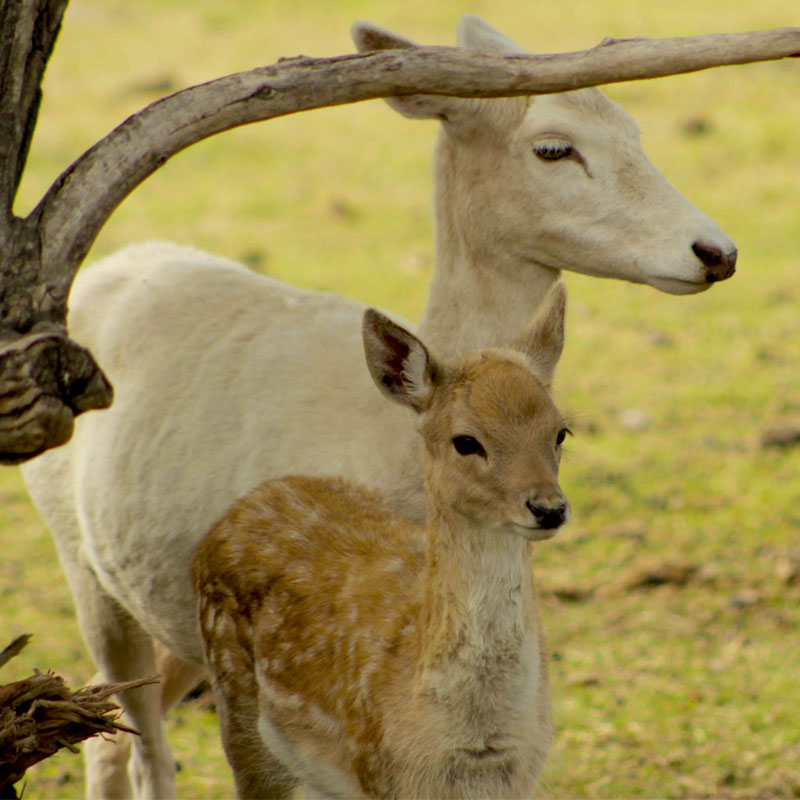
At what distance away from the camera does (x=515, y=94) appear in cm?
330

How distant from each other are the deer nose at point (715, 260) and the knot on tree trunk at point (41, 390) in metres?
1.81

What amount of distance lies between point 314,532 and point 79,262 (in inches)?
49.3

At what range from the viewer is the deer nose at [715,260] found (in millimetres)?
3855

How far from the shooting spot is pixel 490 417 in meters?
3.37

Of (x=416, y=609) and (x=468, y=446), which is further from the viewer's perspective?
(x=416, y=609)

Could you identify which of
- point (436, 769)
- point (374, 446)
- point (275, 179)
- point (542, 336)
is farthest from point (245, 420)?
point (275, 179)

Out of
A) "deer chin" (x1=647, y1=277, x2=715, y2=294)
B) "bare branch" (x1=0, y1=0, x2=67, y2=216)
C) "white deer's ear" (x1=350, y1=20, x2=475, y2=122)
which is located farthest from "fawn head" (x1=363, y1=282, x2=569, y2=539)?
"bare branch" (x1=0, y1=0, x2=67, y2=216)

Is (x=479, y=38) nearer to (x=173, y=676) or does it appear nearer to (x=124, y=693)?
(x=124, y=693)

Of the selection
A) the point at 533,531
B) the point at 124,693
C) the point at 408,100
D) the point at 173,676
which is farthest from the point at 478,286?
the point at 173,676

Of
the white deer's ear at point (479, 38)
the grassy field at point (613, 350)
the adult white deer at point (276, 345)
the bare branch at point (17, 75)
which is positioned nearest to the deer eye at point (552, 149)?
the adult white deer at point (276, 345)

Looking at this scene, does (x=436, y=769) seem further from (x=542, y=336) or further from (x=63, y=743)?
(x=542, y=336)

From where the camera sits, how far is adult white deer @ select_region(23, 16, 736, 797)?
13.3ft

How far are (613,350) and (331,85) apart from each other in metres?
6.09

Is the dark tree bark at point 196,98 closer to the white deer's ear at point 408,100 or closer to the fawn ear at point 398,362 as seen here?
the fawn ear at point 398,362
